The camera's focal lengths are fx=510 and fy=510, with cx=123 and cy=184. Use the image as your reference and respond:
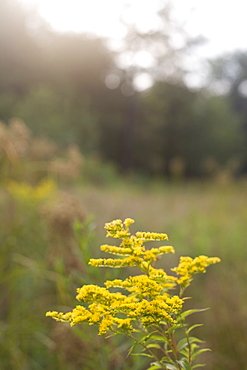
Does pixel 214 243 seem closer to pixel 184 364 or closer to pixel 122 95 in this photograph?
pixel 184 364

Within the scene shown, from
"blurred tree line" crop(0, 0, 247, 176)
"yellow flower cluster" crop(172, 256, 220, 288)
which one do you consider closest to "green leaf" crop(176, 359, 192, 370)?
"yellow flower cluster" crop(172, 256, 220, 288)

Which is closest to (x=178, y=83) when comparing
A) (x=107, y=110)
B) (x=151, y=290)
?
(x=107, y=110)

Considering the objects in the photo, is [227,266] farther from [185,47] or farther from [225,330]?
[185,47]

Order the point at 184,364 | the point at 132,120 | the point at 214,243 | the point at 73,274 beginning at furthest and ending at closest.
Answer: the point at 132,120
the point at 214,243
the point at 73,274
the point at 184,364

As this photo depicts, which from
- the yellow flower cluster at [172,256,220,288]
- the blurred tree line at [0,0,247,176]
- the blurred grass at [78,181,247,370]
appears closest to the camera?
the yellow flower cluster at [172,256,220,288]

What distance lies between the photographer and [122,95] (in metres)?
22.3

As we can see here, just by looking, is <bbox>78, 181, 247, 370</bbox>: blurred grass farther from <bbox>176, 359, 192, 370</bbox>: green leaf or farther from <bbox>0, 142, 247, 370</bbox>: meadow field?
<bbox>176, 359, 192, 370</bbox>: green leaf

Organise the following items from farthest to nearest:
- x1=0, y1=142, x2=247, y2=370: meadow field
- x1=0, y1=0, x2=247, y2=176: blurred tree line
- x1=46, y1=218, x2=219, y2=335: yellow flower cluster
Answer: x1=0, y1=0, x2=247, y2=176: blurred tree line → x1=0, y1=142, x2=247, y2=370: meadow field → x1=46, y1=218, x2=219, y2=335: yellow flower cluster

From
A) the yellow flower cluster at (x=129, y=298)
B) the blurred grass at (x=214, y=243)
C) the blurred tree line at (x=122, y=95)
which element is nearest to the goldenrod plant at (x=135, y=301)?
the yellow flower cluster at (x=129, y=298)

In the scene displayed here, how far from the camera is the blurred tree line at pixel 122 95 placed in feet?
64.8

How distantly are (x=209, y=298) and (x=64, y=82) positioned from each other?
17709mm

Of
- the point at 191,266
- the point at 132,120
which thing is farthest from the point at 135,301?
the point at 132,120

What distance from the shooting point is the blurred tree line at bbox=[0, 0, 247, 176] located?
1977 centimetres

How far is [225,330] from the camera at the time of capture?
3410 millimetres
